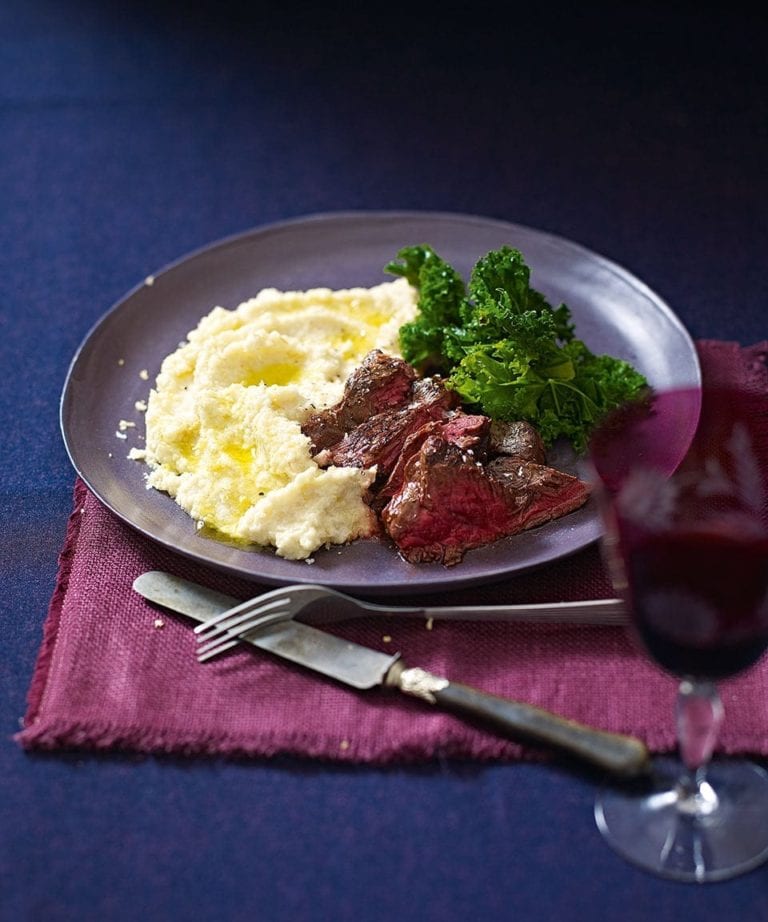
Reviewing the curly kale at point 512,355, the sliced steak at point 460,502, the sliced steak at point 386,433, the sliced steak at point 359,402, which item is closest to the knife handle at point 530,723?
the sliced steak at point 460,502

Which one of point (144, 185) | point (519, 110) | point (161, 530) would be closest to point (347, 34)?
point (519, 110)

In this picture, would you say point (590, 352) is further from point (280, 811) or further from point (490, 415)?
point (280, 811)

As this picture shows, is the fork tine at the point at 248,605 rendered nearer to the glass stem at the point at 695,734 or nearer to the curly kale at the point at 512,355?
the curly kale at the point at 512,355

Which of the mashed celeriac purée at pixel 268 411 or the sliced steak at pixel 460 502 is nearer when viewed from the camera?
the sliced steak at pixel 460 502

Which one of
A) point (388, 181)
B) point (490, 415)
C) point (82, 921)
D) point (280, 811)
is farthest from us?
point (388, 181)

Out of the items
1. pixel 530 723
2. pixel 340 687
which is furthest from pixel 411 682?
pixel 530 723

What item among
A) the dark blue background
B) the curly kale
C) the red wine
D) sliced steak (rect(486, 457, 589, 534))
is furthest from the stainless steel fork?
the curly kale

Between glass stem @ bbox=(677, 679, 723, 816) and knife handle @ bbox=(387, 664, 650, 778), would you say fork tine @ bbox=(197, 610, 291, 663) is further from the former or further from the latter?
glass stem @ bbox=(677, 679, 723, 816)

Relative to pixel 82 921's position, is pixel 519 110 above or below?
above
